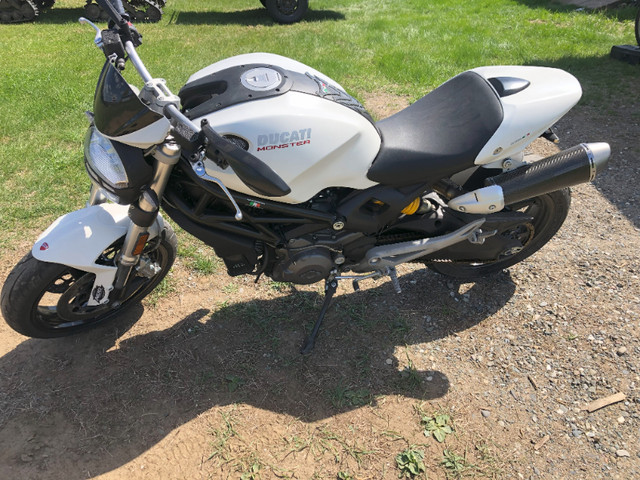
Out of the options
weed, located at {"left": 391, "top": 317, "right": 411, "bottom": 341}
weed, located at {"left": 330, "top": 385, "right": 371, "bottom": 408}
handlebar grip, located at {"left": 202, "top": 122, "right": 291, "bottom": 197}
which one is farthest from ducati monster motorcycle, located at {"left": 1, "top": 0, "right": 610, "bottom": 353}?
weed, located at {"left": 391, "top": 317, "right": 411, "bottom": 341}

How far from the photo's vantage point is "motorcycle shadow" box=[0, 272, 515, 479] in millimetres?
2500

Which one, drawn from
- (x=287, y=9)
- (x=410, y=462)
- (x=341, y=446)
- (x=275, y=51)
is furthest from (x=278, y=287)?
(x=287, y=9)

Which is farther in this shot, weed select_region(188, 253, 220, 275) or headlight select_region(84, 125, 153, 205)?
weed select_region(188, 253, 220, 275)

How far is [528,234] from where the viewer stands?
3199 mm

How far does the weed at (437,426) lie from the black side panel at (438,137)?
1.28 metres

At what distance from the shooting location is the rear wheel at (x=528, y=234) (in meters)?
3.01

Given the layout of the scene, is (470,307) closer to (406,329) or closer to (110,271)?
(406,329)

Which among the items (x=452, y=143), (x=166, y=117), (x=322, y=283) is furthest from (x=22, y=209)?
(x=452, y=143)

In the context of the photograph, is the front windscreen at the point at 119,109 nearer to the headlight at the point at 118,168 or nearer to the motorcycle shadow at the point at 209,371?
the headlight at the point at 118,168

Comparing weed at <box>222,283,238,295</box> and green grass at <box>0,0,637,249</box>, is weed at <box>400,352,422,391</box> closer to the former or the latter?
weed at <box>222,283,238,295</box>

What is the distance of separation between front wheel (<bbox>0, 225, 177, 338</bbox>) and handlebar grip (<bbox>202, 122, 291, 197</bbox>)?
3.95ft

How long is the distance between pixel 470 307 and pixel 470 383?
62 centimetres

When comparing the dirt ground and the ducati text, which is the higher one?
the ducati text

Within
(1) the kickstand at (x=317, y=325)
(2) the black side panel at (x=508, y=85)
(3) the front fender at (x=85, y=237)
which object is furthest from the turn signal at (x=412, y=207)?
(3) the front fender at (x=85, y=237)
